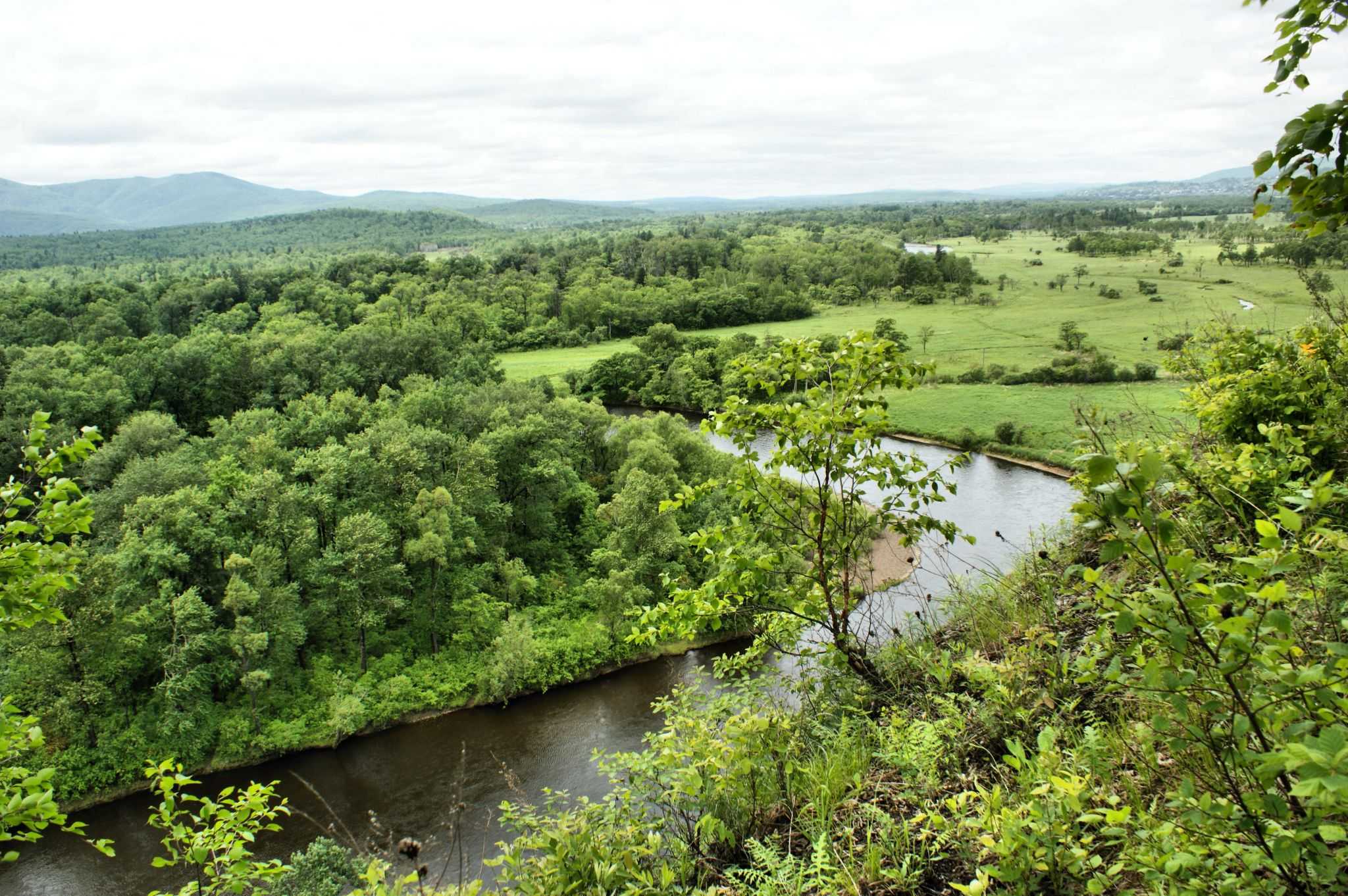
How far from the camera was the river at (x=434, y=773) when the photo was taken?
17.9 meters

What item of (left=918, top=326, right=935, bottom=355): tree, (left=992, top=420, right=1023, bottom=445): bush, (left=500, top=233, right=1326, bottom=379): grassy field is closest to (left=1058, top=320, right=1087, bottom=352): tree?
(left=500, top=233, right=1326, bottom=379): grassy field

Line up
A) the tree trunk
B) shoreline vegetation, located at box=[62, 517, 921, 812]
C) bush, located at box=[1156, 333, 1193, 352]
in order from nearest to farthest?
bush, located at box=[1156, 333, 1193, 352] → shoreline vegetation, located at box=[62, 517, 921, 812] → the tree trunk

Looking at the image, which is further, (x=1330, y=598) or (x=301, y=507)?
(x=301, y=507)

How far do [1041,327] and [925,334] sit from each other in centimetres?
1151

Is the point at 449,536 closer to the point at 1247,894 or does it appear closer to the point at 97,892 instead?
the point at 97,892

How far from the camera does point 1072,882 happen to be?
10.5ft

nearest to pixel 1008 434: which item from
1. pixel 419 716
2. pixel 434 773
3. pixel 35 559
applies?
pixel 419 716

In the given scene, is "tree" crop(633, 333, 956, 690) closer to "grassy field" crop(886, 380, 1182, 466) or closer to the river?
the river

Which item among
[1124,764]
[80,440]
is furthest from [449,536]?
[1124,764]

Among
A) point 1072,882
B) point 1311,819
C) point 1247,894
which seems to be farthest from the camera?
point 1072,882

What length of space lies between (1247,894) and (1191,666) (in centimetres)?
76

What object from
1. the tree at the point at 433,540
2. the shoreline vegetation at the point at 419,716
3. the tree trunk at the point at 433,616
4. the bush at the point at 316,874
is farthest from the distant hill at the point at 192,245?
the bush at the point at 316,874

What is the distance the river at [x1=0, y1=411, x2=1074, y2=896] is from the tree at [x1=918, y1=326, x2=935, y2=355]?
144 feet

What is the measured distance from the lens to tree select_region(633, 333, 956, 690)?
531cm
